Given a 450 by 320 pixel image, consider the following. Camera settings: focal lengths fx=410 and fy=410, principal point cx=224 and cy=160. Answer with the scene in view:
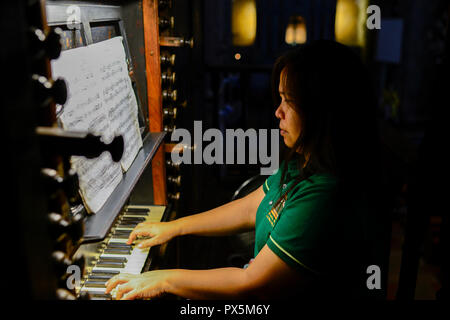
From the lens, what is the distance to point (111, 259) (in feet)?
5.13

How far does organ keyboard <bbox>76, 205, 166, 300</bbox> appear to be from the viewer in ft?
4.58

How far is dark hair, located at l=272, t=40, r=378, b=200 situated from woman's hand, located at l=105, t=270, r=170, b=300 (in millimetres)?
638

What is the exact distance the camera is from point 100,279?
1434 mm

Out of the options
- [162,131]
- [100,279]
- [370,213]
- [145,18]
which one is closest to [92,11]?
[145,18]

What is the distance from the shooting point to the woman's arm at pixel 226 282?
→ 1306 millimetres

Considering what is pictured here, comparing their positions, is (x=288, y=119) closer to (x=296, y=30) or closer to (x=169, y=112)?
(x=169, y=112)

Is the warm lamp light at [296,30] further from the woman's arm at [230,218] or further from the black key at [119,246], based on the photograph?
the black key at [119,246]

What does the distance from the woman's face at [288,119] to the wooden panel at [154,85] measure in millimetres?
668

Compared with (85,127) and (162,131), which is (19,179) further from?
(162,131)

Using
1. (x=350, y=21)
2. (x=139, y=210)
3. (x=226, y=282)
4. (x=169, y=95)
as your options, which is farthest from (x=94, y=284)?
(x=350, y=21)

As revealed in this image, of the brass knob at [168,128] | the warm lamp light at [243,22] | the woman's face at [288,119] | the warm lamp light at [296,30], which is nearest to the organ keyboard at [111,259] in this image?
the brass knob at [168,128]

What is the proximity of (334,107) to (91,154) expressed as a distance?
2.72 ft
